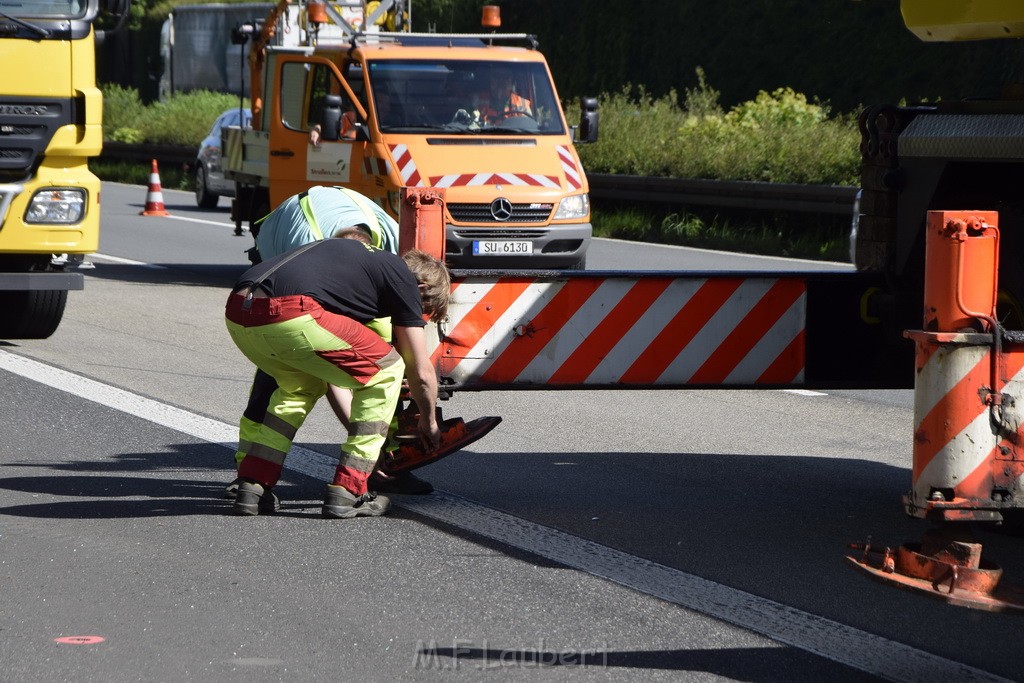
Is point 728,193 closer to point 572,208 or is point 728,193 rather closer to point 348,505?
→ point 572,208

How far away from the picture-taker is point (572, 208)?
13.4 meters

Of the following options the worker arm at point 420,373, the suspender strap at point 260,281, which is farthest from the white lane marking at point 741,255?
the suspender strap at point 260,281

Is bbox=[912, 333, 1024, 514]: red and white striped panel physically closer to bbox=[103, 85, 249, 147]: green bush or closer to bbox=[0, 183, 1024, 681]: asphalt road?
bbox=[0, 183, 1024, 681]: asphalt road

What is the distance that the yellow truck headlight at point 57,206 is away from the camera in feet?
32.9

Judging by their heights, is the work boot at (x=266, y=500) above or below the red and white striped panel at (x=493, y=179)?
below

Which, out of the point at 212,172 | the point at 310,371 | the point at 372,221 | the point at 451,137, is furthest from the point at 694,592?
the point at 212,172

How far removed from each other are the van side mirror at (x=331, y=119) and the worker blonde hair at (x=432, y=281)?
7.47 m

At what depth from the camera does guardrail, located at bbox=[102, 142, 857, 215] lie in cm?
1828

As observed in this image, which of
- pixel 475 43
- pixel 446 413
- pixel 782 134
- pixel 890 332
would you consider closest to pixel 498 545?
pixel 890 332

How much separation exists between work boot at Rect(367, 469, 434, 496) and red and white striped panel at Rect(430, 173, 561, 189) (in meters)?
6.44

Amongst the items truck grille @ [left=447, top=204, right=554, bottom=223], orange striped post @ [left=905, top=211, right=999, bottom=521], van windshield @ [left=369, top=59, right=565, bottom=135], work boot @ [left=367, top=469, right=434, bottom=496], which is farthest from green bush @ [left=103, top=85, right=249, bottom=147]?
orange striped post @ [left=905, top=211, right=999, bottom=521]

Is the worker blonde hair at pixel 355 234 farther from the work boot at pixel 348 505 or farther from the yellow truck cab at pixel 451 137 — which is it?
the yellow truck cab at pixel 451 137

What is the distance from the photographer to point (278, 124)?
14.6 metres

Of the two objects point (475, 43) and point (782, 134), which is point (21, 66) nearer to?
point (475, 43)
